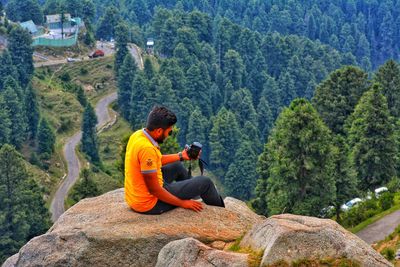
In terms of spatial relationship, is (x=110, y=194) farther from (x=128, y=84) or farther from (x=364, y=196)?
(x=128, y=84)

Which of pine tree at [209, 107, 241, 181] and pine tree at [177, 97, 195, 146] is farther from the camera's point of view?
pine tree at [177, 97, 195, 146]

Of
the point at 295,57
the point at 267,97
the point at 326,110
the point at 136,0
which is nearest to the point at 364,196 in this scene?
the point at 326,110

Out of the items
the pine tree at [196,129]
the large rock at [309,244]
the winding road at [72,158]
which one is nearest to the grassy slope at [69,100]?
the winding road at [72,158]

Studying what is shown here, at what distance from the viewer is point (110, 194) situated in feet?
55.0

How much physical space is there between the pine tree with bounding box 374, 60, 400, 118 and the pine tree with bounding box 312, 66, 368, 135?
2300 millimetres

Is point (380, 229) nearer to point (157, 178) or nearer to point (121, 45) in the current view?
point (157, 178)

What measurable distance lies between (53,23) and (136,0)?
58.3 m

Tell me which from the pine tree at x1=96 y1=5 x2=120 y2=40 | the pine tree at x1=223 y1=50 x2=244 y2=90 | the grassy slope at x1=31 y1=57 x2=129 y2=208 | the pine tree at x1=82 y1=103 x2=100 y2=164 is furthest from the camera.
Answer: the pine tree at x1=96 y1=5 x2=120 y2=40

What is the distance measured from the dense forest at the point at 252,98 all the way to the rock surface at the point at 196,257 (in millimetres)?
19498

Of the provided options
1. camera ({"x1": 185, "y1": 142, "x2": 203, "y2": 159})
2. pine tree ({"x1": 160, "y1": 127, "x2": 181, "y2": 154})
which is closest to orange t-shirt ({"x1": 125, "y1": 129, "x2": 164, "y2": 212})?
camera ({"x1": 185, "y1": 142, "x2": 203, "y2": 159})

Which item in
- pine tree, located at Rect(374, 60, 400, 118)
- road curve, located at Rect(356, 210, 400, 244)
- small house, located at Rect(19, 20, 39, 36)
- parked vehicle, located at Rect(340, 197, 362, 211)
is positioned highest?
road curve, located at Rect(356, 210, 400, 244)

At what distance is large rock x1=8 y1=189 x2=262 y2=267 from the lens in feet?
43.8

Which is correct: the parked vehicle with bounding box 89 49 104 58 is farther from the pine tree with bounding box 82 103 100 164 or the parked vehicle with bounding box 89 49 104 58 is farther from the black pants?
the black pants

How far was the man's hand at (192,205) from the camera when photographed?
46.3ft
